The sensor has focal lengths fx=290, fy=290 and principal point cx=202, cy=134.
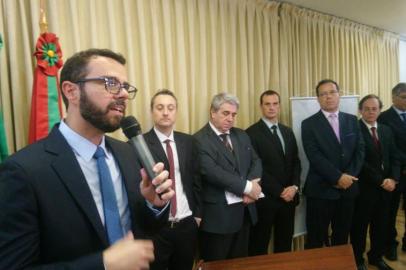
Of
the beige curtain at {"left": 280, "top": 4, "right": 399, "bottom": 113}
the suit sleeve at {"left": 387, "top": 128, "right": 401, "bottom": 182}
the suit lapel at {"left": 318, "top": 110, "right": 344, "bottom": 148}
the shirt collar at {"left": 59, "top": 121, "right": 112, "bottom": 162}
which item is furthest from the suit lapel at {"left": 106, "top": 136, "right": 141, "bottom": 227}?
the suit sleeve at {"left": 387, "top": 128, "right": 401, "bottom": 182}

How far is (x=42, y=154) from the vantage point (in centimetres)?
94

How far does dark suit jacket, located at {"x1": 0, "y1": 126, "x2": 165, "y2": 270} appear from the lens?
0.80 m

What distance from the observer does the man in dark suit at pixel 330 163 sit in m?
2.68

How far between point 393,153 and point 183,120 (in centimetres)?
221

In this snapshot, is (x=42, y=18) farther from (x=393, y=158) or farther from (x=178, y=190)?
(x=393, y=158)

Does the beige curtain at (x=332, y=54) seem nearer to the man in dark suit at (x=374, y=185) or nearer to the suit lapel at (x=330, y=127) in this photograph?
the suit lapel at (x=330, y=127)

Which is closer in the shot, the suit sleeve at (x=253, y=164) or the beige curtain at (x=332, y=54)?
the suit sleeve at (x=253, y=164)

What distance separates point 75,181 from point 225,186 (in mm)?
1488

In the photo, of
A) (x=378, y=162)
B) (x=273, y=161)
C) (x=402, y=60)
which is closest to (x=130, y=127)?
(x=273, y=161)

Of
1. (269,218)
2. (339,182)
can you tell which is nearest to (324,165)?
(339,182)

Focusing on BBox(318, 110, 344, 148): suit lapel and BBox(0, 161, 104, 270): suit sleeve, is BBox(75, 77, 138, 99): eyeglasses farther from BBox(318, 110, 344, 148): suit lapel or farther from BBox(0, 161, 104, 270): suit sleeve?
BBox(318, 110, 344, 148): suit lapel

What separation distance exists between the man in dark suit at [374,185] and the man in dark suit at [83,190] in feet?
8.32

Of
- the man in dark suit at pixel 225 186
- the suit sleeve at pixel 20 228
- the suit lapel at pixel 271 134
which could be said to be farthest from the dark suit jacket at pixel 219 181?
the suit sleeve at pixel 20 228

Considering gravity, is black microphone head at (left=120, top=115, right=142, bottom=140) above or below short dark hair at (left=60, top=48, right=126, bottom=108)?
below
